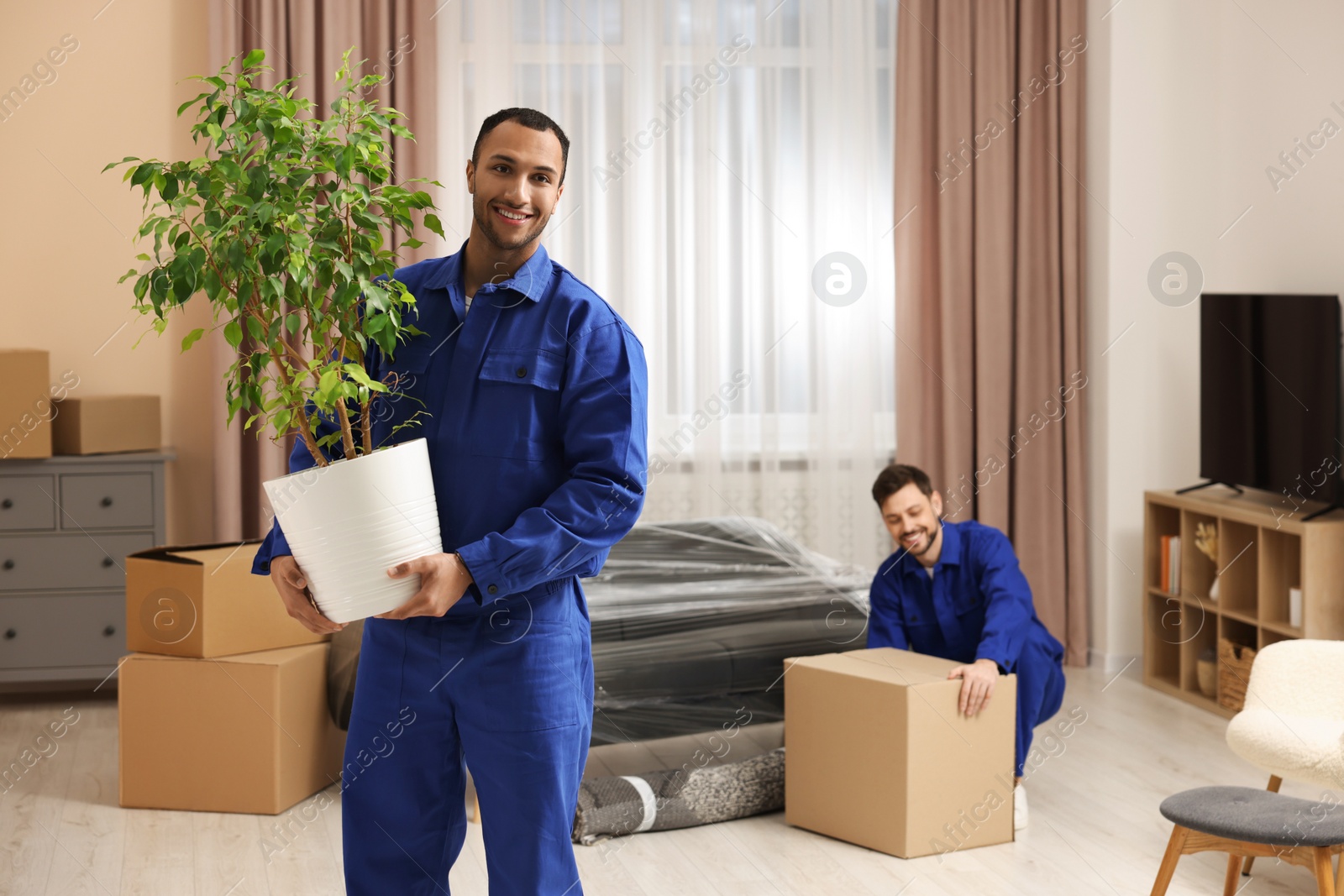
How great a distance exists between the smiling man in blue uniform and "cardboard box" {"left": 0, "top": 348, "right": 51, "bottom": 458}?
8.78ft

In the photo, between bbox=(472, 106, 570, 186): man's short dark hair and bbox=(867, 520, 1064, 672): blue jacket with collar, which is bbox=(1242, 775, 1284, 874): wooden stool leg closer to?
bbox=(867, 520, 1064, 672): blue jacket with collar

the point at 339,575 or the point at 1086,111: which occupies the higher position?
the point at 1086,111

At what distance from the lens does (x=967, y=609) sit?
121 inches

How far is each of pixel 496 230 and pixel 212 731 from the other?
75.9 inches

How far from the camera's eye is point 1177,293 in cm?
444

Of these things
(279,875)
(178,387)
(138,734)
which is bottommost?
(279,875)

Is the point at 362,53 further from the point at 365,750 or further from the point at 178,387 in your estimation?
the point at 365,750

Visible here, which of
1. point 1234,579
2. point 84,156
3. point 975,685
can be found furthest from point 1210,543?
point 84,156

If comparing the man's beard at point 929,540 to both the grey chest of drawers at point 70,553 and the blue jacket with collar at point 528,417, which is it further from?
the grey chest of drawers at point 70,553

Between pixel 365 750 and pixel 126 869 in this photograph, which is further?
pixel 126 869

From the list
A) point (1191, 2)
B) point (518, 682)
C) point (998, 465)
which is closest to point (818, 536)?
point (998, 465)

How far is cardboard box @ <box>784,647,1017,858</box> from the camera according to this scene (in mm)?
2660

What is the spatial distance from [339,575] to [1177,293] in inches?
150

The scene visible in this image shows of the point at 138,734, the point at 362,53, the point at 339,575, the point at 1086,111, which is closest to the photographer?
the point at 339,575
